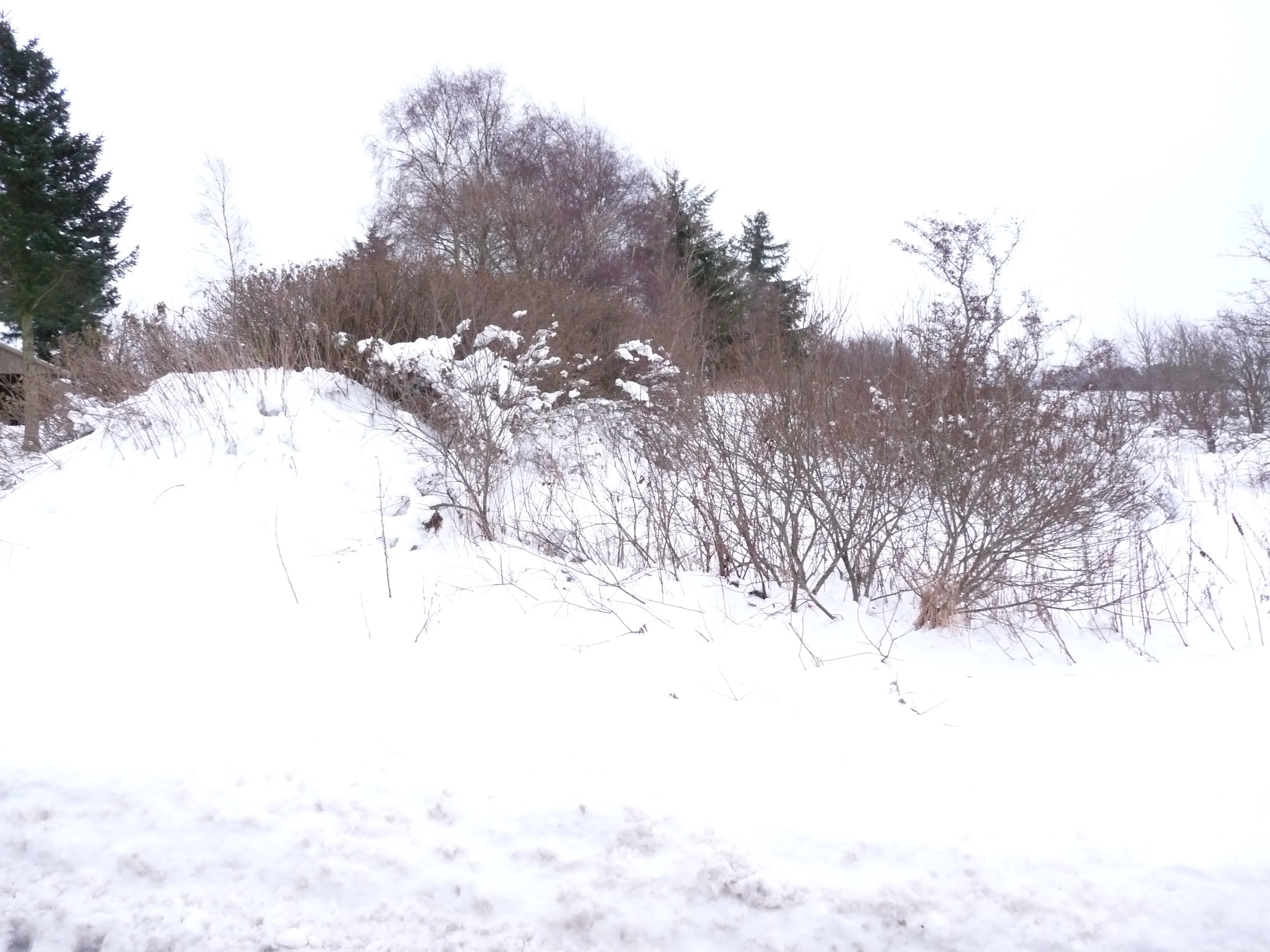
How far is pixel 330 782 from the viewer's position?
2611mm

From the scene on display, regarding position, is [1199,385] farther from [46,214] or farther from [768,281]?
[46,214]

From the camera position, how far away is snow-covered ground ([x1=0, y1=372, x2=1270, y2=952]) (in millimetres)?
2111

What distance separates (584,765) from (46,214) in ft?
78.3

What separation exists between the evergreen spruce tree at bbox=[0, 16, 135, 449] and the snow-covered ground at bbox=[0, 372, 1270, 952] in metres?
19.1

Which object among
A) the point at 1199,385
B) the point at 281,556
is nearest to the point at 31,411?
the point at 281,556

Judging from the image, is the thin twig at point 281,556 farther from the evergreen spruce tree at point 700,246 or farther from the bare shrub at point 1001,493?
the evergreen spruce tree at point 700,246

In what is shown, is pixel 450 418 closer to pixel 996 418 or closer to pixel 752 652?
pixel 752 652

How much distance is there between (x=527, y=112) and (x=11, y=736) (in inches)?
991

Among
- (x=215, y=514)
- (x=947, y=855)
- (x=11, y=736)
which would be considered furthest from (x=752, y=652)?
(x=215, y=514)

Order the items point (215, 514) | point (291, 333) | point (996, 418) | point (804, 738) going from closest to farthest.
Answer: point (804, 738) → point (996, 418) → point (215, 514) → point (291, 333)

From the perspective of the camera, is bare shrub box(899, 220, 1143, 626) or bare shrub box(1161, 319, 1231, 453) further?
bare shrub box(1161, 319, 1231, 453)

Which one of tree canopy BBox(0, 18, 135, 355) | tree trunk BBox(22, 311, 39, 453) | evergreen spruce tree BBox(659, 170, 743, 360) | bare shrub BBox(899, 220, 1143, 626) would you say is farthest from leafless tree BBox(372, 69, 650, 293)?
bare shrub BBox(899, 220, 1143, 626)

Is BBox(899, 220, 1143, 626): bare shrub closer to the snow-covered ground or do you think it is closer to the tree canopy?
the snow-covered ground

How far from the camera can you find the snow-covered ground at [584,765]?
2111 mm
